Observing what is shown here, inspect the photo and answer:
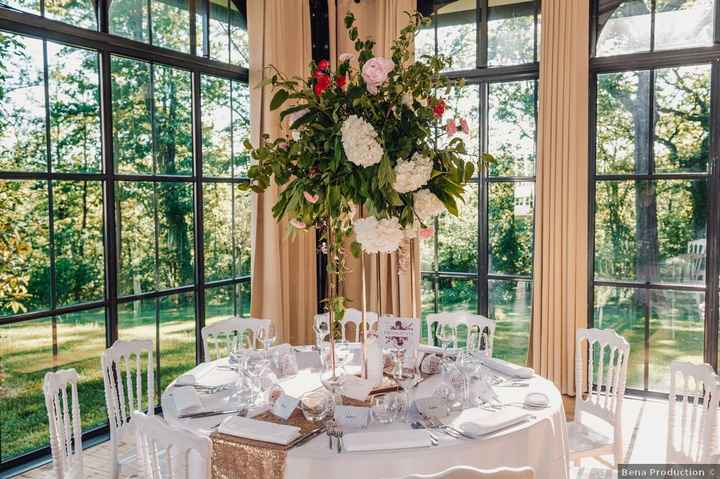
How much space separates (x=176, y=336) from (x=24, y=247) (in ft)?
4.07

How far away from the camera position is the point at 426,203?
236 centimetres

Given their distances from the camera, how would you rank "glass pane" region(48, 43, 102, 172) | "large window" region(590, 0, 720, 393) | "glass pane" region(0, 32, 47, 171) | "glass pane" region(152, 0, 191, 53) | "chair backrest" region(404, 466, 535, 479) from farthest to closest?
"large window" region(590, 0, 720, 393) → "glass pane" region(152, 0, 191, 53) → "glass pane" region(48, 43, 102, 172) → "glass pane" region(0, 32, 47, 171) → "chair backrest" region(404, 466, 535, 479)

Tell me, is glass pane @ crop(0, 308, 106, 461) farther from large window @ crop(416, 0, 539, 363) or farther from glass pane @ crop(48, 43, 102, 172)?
large window @ crop(416, 0, 539, 363)

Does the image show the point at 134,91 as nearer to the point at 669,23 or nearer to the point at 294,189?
the point at 294,189

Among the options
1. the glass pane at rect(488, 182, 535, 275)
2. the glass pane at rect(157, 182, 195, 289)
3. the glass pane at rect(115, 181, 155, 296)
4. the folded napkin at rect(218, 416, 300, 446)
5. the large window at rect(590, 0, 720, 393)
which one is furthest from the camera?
the glass pane at rect(488, 182, 535, 275)

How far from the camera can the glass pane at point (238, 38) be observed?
4.66 m

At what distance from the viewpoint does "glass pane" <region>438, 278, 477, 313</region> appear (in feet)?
16.6

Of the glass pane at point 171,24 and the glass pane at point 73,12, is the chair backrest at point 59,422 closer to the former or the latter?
the glass pane at point 73,12

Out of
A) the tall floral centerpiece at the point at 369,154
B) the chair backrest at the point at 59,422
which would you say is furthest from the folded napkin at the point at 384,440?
the chair backrest at the point at 59,422

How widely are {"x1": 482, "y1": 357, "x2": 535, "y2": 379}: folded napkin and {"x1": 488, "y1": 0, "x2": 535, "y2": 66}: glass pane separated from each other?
2692mm

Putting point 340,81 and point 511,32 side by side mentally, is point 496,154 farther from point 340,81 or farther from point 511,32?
point 340,81

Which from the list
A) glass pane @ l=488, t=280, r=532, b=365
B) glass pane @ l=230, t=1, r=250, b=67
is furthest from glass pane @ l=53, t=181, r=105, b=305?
glass pane @ l=488, t=280, r=532, b=365

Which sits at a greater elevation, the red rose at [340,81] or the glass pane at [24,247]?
the red rose at [340,81]

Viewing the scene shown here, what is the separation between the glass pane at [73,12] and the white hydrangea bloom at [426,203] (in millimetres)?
2521
